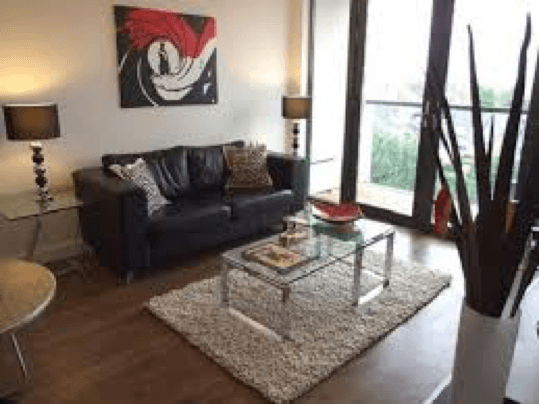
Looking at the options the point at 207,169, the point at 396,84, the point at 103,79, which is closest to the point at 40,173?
the point at 103,79

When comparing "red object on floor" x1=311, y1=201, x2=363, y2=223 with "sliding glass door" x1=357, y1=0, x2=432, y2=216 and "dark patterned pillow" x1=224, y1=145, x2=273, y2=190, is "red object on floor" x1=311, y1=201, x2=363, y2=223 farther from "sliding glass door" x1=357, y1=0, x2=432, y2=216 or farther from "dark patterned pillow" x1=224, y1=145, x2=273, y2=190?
"sliding glass door" x1=357, y1=0, x2=432, y2=216

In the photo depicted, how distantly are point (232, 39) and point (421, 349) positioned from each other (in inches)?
127

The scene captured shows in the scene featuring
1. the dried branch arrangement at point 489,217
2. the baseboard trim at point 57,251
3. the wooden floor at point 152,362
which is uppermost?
the dried branch arrangement at point 489,217

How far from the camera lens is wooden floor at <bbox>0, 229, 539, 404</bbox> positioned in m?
→ 2.04

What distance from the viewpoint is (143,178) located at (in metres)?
3.31

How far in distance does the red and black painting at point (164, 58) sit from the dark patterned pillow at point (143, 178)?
2.15 ft

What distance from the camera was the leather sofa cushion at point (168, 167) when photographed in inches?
140

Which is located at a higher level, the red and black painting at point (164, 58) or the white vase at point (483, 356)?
the red and black painting at point (164, 58)

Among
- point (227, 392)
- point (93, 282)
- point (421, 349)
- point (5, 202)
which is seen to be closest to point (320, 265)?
point (421, 349)

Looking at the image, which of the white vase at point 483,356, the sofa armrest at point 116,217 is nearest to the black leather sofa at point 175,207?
the sofa armrest at point 116,217

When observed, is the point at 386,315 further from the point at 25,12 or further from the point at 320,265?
the point at 25,12

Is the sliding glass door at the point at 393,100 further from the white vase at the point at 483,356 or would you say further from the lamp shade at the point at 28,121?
the white vase at the point at 483,356

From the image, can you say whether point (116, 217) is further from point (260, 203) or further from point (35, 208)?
point (260, 203)

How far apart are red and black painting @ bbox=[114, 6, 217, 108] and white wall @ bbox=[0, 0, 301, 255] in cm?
7
